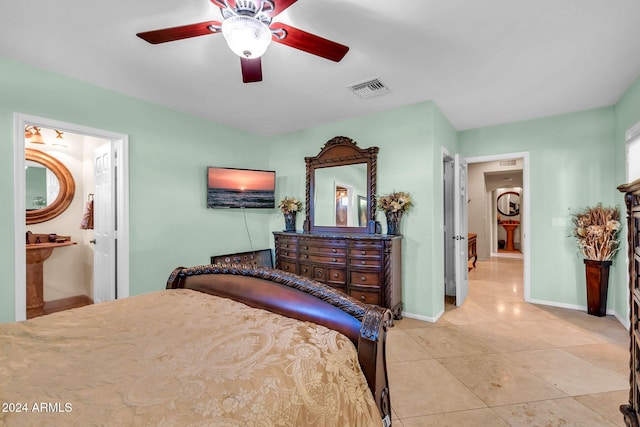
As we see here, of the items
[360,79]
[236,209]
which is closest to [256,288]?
[360,79]

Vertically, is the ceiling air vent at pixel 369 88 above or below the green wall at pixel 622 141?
above

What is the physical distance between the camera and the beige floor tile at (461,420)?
→ 1.69 meters

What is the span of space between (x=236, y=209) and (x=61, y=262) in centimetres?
244

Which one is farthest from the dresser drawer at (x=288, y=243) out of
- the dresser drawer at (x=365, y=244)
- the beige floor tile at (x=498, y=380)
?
the beige floor tile at (x=498, y=380)

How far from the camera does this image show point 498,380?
212cm

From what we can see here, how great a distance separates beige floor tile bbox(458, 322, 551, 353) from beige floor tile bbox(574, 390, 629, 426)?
0.67 meters

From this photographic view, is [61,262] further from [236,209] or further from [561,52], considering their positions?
[561,52]

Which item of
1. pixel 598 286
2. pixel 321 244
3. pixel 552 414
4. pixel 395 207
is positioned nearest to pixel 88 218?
pixel 321 244

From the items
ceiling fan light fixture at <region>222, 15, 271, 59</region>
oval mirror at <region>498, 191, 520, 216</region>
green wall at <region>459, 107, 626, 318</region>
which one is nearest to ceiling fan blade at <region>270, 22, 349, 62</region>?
ceiling fan light fixture at <region>222, 15, 271, 59</region>

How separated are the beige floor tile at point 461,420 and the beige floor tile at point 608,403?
64cm

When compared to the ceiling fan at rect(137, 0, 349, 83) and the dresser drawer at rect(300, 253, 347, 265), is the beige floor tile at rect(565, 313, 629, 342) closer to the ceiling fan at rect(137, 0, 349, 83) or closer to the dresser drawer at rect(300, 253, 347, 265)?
the dresser drawer at rect(300, 253, 347, 265)

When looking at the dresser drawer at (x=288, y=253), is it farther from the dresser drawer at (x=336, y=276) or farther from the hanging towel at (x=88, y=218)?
the hanging towel at (x=88, y=218)

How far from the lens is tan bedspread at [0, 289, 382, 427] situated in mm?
725

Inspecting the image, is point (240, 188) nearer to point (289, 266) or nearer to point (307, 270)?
point (289, 266)
